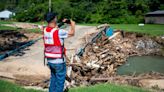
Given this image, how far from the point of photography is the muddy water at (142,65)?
2029 centimetres

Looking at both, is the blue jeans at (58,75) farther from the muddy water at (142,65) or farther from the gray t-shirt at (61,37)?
the muddy water at (142,65)

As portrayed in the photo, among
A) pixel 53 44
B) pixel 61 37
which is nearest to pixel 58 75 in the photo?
pixel 53 44

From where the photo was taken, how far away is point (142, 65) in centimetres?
2288

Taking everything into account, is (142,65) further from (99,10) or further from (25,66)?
(99,10)

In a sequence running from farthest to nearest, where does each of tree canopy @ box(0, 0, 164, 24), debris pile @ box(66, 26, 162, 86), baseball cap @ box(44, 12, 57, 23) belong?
1. tree canopy @ box(0, 0, 164, 24)
2. debris pile @ box(66, 26, 162, 86)
3. baseball cap @ box(44, 12, 57, 23)

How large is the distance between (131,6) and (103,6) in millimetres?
5981

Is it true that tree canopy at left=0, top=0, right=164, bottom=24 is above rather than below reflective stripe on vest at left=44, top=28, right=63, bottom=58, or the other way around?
below

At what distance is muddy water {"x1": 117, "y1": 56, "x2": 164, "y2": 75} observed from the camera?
66.6ft

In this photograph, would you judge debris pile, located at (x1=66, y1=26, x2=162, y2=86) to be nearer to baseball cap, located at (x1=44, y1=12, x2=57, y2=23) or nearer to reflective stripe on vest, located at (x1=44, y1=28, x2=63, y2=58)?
reflective stripe on vest, located at (x1=44, y1=28, x2=63, y2=58)

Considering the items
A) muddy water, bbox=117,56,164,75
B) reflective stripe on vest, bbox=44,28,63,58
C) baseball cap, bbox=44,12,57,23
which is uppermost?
baseball cap, bbox=44,12,57,23

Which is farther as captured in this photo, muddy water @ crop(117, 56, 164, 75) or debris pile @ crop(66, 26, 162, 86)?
muddy water @ crop(117, 56, 164, 75)

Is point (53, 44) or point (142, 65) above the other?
point (53, 44)

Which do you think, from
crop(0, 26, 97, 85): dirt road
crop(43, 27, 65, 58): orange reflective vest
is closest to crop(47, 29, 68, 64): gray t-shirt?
crop(43, 27, 65, 58): orange reflective vest

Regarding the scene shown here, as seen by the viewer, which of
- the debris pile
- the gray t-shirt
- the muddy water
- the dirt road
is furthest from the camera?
the muddy water
